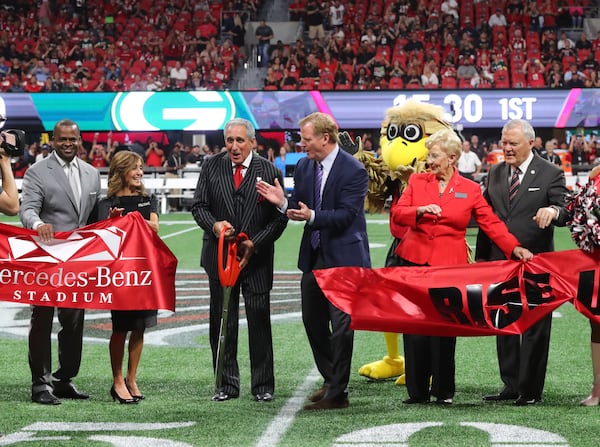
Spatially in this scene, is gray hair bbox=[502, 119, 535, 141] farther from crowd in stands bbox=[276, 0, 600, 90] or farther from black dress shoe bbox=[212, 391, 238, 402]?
crowd in stands bbox=[276, 0, 600, 90]

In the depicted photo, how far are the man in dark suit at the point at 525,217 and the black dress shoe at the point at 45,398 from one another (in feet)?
8.32

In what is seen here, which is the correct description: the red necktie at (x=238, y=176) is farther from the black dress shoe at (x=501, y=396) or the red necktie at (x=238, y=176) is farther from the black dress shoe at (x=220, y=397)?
the black dress shoe at (x=501, y=396)

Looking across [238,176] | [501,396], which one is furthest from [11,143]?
[501,396]

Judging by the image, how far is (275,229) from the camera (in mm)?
6375

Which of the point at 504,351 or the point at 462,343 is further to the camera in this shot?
the point at 462,343

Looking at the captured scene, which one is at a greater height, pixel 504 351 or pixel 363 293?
pixel 363 293

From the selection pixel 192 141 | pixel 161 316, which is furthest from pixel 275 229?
pixel 192 141

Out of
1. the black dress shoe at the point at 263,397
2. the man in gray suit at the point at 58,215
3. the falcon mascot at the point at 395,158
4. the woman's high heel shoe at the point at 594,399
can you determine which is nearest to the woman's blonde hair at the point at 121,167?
the man in gray suit at the point at 58,215

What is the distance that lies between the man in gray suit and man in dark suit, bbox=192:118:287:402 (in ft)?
2.38

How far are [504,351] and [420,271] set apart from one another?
0.83 metres

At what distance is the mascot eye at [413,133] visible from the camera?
7.46m

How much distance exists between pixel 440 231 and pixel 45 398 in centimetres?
250

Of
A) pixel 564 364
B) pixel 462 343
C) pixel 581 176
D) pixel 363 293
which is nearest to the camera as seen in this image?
pixel 363 293

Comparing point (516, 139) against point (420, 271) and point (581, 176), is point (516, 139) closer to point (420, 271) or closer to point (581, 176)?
point (420, 271)
